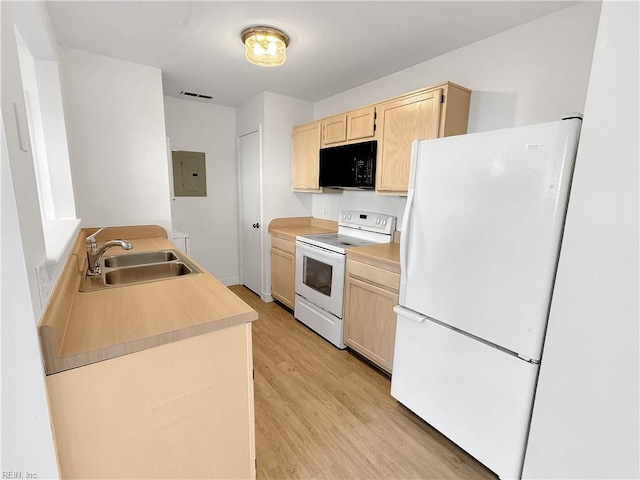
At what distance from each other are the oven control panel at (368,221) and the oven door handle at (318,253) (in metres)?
0.53

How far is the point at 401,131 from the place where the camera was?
2270 mm

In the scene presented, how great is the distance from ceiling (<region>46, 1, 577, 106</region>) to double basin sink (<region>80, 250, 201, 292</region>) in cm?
148

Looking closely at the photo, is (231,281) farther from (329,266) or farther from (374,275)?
(374,275)

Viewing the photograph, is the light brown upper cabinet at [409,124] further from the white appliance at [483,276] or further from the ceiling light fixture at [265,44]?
the ceiling light fixture at [265,44]

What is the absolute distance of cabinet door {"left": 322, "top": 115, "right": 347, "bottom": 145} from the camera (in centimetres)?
278

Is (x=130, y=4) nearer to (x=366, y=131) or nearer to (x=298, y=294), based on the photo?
(x=366, y=131)

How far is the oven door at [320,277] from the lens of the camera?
8.33 ft

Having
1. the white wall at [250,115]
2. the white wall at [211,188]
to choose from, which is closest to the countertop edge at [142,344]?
the white wall at [250,115]

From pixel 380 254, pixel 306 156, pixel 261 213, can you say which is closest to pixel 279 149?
pixel 306 156

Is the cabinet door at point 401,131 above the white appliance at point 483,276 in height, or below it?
above

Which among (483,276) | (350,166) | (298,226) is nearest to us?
(483,276)

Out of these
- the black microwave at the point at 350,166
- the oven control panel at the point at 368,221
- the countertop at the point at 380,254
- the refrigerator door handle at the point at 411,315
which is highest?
the black microwave at the point at 350,166

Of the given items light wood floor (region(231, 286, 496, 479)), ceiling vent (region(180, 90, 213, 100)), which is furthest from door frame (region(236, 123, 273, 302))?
light wood floor (region(231, 286, 496, 479))

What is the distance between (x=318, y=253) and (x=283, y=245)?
68cm
